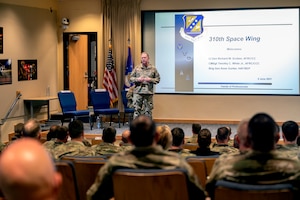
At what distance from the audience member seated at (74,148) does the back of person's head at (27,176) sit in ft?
9.02

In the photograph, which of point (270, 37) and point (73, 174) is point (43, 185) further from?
point (270, 37)

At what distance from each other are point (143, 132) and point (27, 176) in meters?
1.52

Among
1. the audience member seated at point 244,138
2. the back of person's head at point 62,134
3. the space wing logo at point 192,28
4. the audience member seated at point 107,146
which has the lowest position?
the audience member seated at point 107,146

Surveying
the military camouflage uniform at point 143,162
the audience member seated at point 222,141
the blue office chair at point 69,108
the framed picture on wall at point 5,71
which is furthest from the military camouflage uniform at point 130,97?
the military camouflage uniform at point 143,162

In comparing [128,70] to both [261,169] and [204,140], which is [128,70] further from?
[261,169]

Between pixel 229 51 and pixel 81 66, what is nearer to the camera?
pixel 229 51

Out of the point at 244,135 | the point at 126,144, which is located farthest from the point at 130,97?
the point at 244,135

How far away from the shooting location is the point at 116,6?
11.1 m

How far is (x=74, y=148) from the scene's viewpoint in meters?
4.14

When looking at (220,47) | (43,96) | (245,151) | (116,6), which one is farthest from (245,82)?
(245,151)

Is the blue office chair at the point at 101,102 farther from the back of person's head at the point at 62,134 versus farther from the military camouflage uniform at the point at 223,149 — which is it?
the back of person's head at the point at 62,134

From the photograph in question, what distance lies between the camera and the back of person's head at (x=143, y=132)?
8.74ft

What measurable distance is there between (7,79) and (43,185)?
347 inches

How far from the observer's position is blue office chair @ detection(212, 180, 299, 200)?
2.33 metres
